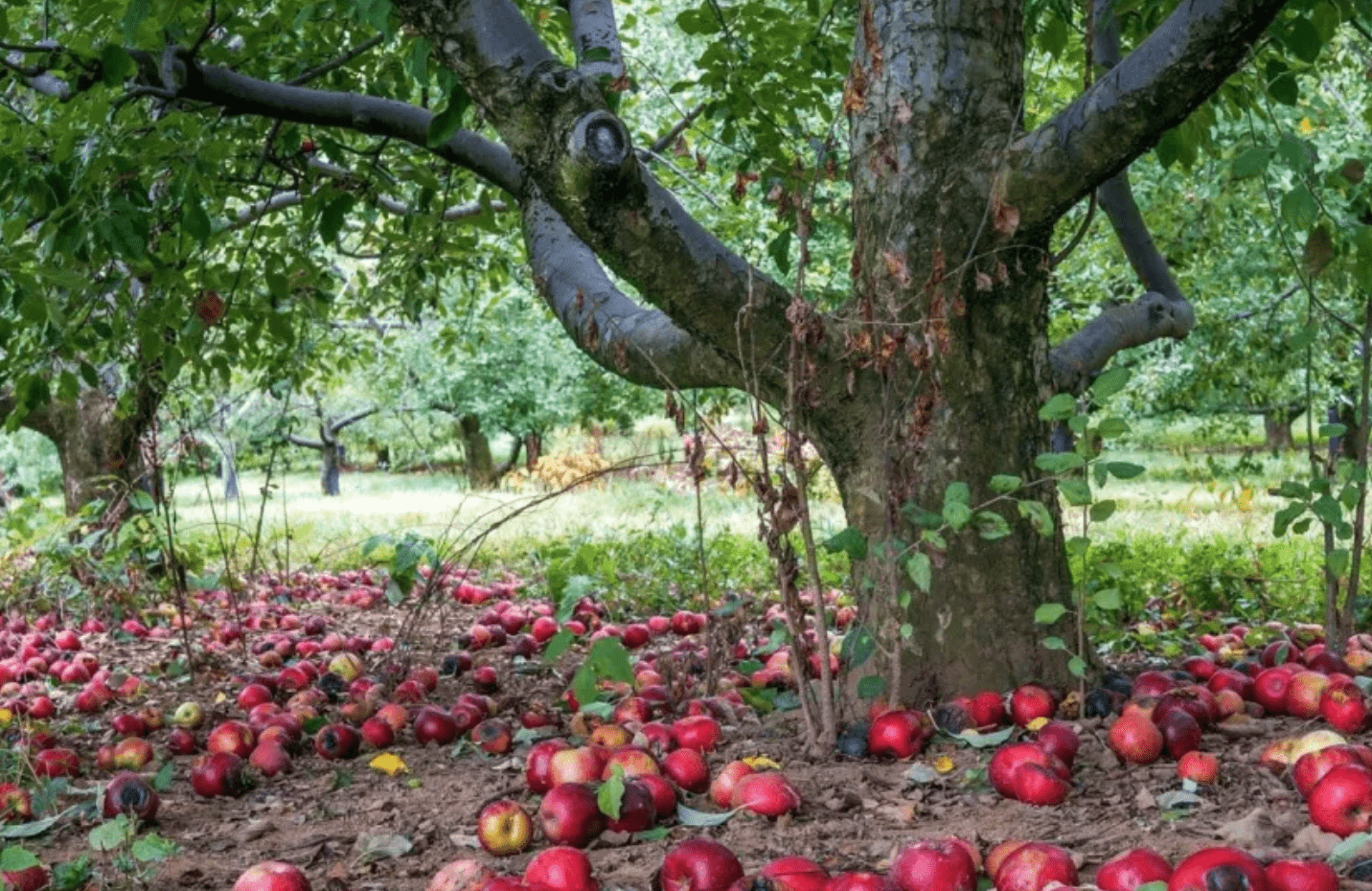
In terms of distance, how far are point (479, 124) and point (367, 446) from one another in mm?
32343

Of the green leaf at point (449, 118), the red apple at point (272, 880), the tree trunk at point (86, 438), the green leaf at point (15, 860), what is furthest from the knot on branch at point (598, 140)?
the tree trunk at point (86, 438)

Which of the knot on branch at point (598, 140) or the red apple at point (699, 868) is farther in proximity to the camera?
the knot on branch at point (598, 140)

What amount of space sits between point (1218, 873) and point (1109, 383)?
1.22 meters

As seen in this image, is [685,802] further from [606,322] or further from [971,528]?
[606,322]

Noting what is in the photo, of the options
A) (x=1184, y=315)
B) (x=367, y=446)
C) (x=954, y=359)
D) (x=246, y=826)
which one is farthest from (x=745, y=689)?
(x=367, y=446)

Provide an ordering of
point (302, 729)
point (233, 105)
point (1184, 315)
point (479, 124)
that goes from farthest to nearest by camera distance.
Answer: point (479, 124) < point (1184, 315) < point (302, 729) < point (233, 105)

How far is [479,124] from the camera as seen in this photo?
6.07 meters

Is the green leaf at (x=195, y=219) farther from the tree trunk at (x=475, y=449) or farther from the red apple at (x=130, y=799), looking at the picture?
the tree trunk at (x=475, y=449)

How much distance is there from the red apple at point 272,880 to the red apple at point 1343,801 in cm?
182

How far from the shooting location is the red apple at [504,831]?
2.65 metres

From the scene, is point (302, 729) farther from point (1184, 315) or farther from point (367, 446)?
point (367, 446)

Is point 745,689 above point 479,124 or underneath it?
underneath

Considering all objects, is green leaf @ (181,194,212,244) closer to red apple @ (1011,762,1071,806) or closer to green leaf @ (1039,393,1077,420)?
green leaf @ (1039,393,1077,420)

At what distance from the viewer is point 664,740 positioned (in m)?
3.30
